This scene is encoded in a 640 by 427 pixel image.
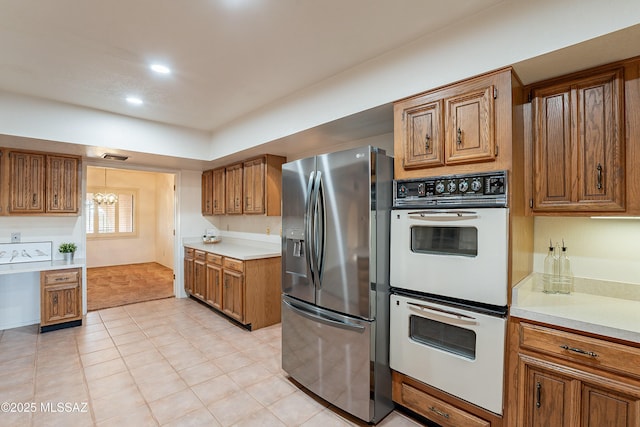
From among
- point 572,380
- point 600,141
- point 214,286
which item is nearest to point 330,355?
point 572,380

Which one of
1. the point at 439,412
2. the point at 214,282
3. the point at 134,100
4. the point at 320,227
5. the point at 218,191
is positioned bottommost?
the point at 439,412

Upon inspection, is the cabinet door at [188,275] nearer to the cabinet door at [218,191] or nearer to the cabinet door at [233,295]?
the cabinet door at [218,191]

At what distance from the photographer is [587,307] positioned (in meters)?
1.68

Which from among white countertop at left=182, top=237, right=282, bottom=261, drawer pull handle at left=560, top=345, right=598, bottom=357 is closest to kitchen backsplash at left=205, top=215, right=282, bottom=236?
white countertop at left=182, top=237, right=282, bottom=261

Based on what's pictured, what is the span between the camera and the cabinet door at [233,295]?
12.1 ft

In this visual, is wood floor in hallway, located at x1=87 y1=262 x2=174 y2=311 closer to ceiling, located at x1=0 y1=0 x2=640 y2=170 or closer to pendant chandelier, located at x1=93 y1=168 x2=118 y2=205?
pendant chandelier, located at x1=93 y1=168 x2=118 y2=205

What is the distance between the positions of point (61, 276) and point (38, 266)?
0.83ft

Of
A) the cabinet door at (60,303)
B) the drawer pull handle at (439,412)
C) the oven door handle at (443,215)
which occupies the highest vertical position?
the oven door handle at (443,215)

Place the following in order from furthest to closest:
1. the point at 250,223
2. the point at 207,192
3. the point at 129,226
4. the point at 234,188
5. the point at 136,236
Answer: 1. the point at 136,236
2. the point at 129,226
3. the point at 207,192
4. the point at 250,223
5. the point at 234,188

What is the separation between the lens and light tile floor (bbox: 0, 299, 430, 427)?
212 centimetres

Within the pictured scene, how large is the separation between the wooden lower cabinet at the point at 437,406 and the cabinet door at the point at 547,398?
18 centimetres

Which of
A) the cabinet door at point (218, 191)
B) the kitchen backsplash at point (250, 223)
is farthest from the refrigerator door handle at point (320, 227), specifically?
the cabinet door at point (218, 191)

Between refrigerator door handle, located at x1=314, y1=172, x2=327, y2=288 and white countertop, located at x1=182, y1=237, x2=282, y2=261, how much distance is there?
1.64m

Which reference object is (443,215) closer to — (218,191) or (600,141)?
(600,141)
